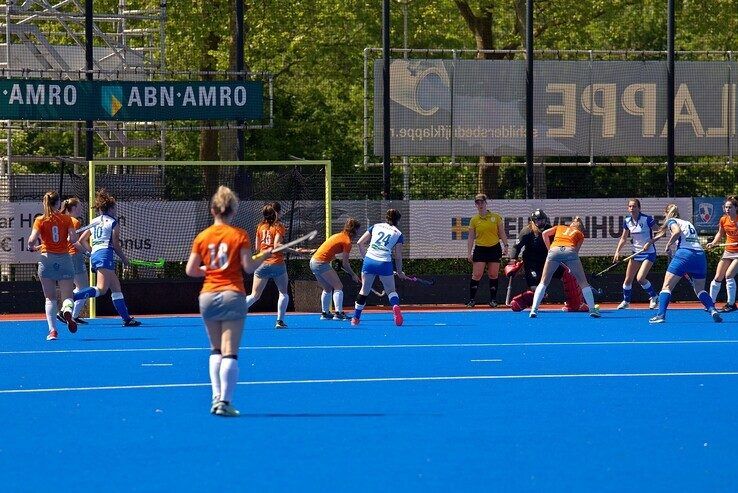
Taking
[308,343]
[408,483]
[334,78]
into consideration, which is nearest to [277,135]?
[334,78]

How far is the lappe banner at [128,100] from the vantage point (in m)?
26.0

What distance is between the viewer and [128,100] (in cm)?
2658

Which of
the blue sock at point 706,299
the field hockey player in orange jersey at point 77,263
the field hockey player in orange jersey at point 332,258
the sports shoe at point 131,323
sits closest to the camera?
the field hockey player in orange jersey at point 77,263

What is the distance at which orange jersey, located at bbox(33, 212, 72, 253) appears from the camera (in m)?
19.2

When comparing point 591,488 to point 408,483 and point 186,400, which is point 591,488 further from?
point 186,400

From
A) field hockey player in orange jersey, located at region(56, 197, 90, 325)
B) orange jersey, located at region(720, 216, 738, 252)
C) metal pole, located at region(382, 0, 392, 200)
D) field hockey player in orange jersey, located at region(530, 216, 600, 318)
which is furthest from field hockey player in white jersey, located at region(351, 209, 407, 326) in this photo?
orange jersey, located at region(720, 216, 738, 252)

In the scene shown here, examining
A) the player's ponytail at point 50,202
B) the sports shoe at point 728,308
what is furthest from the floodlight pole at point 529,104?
the player's ponytail at point 50,202

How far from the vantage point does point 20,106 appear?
26.0m

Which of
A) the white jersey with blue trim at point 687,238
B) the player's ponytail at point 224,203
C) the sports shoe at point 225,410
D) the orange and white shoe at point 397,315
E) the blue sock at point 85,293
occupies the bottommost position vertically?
the orange and white shoe at point 397,315

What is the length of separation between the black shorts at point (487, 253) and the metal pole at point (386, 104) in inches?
78.3

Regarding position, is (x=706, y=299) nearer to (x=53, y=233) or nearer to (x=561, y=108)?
(x=561, y=108)

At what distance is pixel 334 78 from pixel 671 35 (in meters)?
16.8

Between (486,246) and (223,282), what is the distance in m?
15.5

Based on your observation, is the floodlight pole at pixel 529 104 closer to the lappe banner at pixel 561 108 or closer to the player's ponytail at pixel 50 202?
the lappe banner at pixel 561 108
